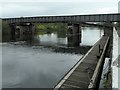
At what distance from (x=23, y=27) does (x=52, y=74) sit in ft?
277

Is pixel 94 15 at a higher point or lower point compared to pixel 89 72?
higher

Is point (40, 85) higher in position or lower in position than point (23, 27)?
lower

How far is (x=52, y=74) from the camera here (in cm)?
2322

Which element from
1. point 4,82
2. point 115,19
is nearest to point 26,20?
point 115,19

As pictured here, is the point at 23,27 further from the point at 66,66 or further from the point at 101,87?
the point at 101,87

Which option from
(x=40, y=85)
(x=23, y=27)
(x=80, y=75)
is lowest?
(x=40, y=85)

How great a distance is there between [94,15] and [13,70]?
2013 inches

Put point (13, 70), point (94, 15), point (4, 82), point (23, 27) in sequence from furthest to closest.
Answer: point (23, 27) → point (94, 15) → point (13, 70) → point (4, 82)

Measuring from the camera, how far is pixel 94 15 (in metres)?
71.6

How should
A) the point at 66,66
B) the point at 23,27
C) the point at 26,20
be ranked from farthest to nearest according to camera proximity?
the point at 23,27 → the point at 26,20 → the point at 66,66

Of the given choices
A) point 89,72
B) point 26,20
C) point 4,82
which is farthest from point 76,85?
point 26,20

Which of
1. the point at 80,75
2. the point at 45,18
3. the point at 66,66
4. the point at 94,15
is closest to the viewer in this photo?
the point at 80,75

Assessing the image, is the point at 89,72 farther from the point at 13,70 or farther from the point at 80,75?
the point at 13,70

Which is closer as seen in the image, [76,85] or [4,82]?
[76,85]
